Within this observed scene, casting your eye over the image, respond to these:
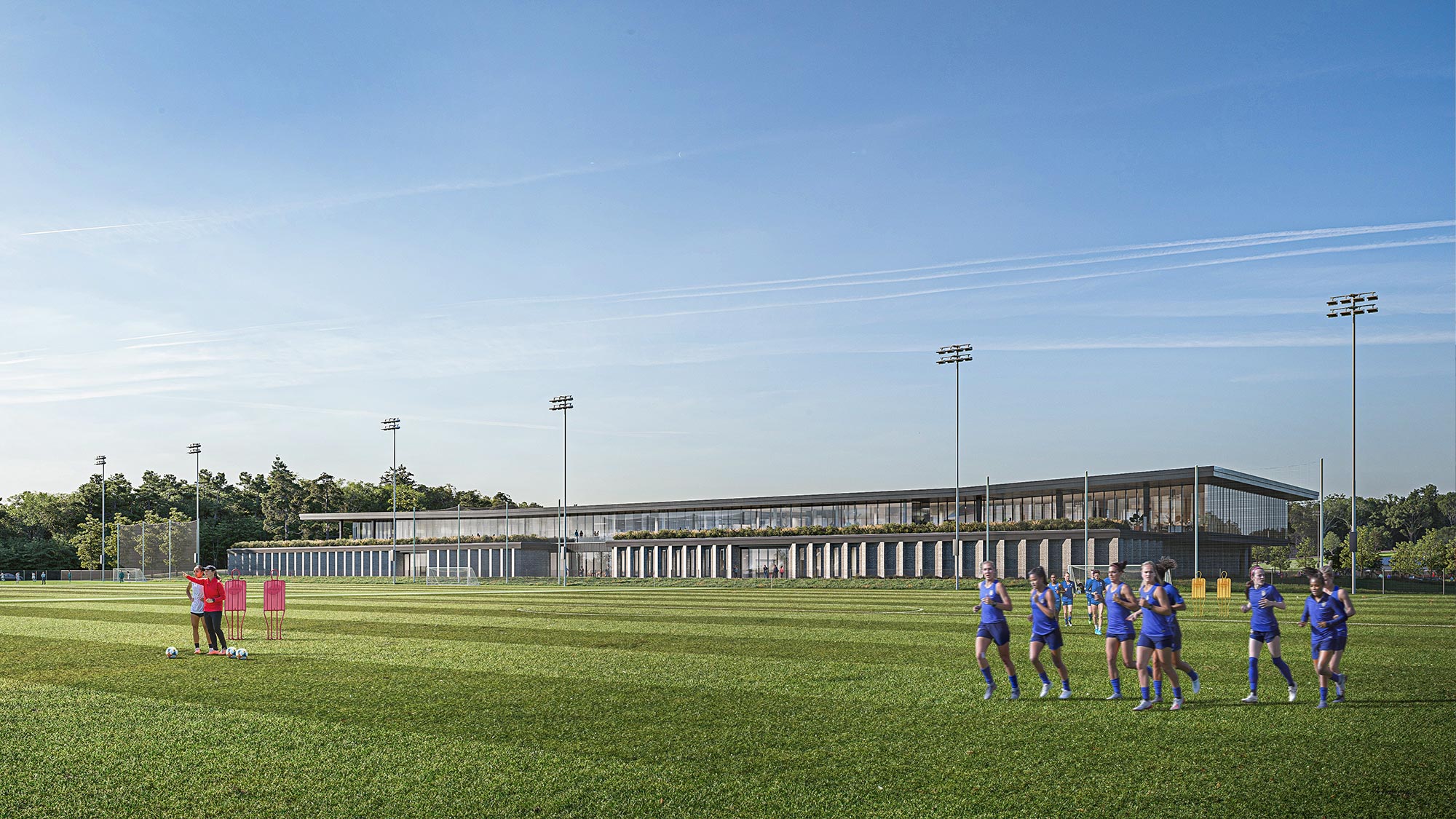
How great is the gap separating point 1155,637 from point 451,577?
85.3m

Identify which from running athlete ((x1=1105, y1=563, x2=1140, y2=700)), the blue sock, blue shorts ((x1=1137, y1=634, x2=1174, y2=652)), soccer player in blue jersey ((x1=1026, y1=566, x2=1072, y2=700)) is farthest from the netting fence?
the blue sock

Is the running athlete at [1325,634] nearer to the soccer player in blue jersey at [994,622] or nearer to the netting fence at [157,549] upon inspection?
the soccer player in blue jersey at [994,622]

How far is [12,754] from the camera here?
39.3ft

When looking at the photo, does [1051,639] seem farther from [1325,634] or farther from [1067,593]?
[1067,593]

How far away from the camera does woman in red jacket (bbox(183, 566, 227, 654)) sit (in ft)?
71.9

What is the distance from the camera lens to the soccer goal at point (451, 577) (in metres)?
83.8

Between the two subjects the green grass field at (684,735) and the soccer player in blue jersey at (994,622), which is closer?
the green grass field at (684,735)

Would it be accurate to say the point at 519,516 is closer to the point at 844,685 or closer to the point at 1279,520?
the point at 1279,520

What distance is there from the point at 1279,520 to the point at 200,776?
97336 millimetres

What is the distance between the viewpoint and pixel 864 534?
8700 centimetres

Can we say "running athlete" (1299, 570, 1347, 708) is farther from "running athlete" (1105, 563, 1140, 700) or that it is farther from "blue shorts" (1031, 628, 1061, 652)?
"blue shorts" (1031, 628, 1061, 652)

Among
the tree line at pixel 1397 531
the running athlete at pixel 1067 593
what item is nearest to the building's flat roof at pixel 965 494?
the tree line at pixel 1397 531

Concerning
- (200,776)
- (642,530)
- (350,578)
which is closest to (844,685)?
(200,776)

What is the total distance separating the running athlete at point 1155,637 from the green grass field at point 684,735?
1.33 feet
